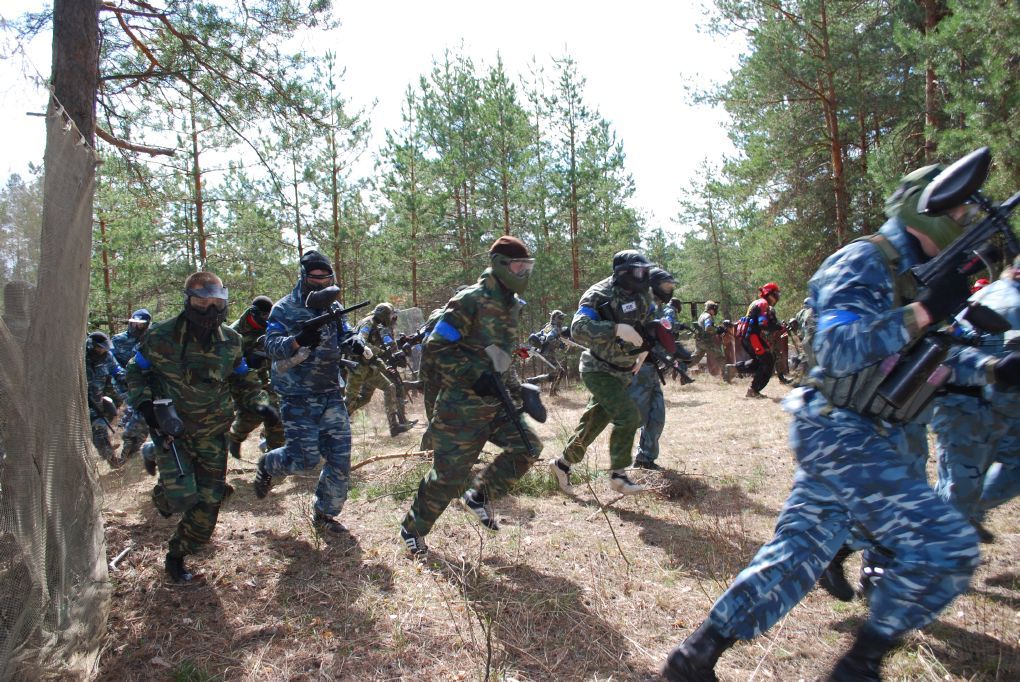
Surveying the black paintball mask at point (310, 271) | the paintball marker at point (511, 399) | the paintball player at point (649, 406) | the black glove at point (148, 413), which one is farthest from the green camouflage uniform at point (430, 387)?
the paintball player at point (649, 406)

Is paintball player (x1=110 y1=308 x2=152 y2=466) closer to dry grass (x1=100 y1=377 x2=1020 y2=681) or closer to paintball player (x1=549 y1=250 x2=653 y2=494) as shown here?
dry grass (x1=100 y1=377 x2=1020 y2=681)

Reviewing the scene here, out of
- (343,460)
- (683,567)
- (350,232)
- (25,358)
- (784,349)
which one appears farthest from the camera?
(350,232)

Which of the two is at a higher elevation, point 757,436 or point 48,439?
point 48,439

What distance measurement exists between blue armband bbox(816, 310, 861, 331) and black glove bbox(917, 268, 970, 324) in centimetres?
21

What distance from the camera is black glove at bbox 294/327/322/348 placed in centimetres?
449

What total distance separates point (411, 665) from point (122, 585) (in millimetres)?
2005

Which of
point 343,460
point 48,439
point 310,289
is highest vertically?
point 310,289

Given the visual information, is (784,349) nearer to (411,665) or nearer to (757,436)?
(757,436)

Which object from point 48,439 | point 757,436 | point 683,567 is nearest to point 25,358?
point 48,439

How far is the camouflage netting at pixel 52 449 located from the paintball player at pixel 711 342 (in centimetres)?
1226

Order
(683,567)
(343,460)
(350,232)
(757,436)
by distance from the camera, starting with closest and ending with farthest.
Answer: (683,567) → (343,460) → (757,436) → (350,232)

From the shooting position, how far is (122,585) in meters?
3.72

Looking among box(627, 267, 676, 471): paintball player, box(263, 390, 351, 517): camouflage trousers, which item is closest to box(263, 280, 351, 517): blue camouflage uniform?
box(263, 390, 351, 517): camouflage trousers

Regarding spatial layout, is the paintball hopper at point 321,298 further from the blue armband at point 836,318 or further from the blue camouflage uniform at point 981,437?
the blue camouflage uniform at point 981,437
